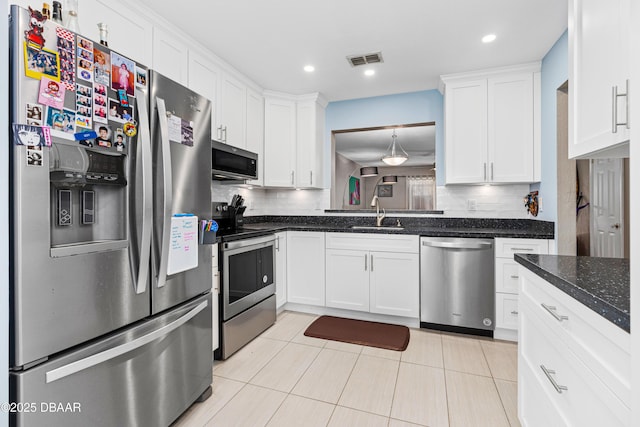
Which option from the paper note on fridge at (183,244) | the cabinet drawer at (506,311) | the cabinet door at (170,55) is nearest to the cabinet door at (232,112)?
the cabinet door at (170,55)

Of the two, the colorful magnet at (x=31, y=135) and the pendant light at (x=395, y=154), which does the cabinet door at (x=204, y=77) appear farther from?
the pendant light at (x=395, y=154)

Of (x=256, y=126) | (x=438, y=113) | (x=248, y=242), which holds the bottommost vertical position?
(x=248, y=242)

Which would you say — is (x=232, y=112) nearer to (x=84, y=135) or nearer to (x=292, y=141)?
(x=292, y=141)

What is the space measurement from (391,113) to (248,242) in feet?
7.57

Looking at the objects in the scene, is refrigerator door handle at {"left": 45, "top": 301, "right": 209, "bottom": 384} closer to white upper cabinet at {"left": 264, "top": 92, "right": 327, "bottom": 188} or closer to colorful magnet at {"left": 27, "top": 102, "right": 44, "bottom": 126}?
colorful magnet at {"left": 27, "top": 102, "right": 44, "bottom": 126}

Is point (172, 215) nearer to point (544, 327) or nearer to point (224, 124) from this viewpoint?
point (224, 124)

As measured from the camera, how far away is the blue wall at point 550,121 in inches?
95.0

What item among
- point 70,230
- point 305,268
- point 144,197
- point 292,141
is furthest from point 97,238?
point 292,141

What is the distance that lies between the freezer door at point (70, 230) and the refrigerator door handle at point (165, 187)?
9 cm

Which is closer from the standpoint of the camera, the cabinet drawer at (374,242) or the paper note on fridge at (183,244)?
the paper note on fridge at (183,244)

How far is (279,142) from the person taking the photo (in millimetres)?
3627

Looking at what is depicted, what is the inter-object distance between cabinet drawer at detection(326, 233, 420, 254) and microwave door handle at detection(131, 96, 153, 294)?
78.7 inches

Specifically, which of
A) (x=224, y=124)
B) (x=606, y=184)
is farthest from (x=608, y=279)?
(x=224, y=124)

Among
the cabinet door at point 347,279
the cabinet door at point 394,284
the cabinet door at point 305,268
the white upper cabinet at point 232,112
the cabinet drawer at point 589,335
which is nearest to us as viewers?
the cabinet drawer at point 589,335
